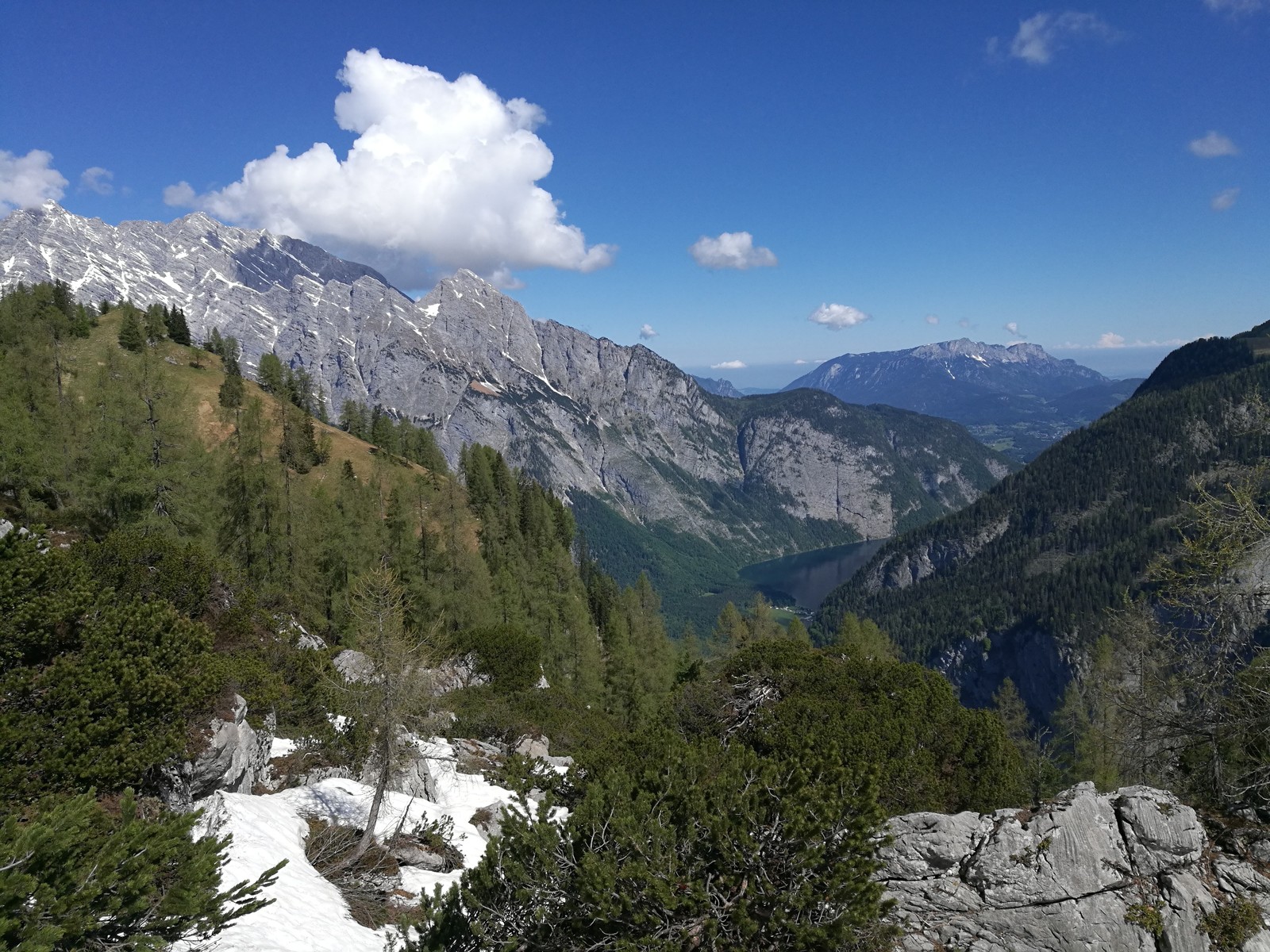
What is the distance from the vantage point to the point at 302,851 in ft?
62.2

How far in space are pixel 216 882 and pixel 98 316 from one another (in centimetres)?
11887

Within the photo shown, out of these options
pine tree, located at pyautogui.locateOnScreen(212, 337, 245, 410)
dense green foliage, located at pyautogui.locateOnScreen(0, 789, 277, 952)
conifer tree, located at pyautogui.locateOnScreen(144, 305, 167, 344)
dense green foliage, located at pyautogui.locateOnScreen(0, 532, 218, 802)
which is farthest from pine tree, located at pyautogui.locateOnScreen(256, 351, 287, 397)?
dense green foliage, located at pyautogui.locateOnScreen(0, 789, 277, 952)

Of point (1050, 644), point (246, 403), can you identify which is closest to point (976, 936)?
point (246, 403)

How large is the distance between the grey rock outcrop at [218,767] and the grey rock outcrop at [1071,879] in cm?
1701

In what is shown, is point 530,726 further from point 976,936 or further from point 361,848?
point 976,936

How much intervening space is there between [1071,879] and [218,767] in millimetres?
21175

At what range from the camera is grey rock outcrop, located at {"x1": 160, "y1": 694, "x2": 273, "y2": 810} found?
16156mm

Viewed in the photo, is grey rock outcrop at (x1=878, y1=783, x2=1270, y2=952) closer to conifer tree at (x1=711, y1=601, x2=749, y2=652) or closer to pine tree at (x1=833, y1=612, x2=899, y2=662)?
conifer tree at (x1=711, y1=601, x2=749, y2=652)

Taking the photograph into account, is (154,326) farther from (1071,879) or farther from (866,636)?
(1071,879)

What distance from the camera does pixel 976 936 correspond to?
13555 mm

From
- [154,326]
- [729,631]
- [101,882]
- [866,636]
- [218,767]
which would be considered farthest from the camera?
[154,326]

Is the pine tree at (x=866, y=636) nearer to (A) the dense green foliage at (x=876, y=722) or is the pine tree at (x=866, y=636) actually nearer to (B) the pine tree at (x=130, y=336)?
(A) the dense green foliage at (x=876, y=722)

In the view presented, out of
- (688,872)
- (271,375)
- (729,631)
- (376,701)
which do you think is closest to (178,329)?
(271,375)

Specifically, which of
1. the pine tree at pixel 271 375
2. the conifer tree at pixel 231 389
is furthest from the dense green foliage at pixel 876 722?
the pine tree at pixel 271 375
